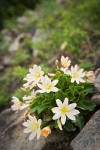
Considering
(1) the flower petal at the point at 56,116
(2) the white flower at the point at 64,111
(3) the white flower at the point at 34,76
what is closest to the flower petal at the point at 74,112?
(2) the white flower at the point at 64,111

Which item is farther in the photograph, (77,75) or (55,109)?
(77,75)

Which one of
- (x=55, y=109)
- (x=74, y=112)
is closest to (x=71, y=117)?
(x=74, y=112)

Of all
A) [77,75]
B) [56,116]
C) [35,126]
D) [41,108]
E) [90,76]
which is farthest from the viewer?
[90,76]

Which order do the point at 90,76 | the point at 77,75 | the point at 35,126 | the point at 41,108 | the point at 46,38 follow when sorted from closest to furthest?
the point at 35,126, the point at 41,108, the point at 77,75, the point at 90,76, the point at 46,38

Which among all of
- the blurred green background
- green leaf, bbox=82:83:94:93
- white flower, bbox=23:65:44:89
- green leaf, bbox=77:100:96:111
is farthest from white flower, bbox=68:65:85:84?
the blurred green background

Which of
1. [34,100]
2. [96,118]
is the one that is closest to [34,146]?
[34,100]

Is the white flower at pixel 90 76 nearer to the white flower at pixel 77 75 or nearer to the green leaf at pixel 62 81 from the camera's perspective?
the white flower at pixel 77 75

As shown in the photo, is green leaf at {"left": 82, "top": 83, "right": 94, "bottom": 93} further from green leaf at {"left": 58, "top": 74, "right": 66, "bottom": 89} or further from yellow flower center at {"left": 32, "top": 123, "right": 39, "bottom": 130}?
yellow flower center at {"left": 32, "top": 123, "right": 39, "bottom": 130}

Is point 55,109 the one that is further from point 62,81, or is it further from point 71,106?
point 62,81
